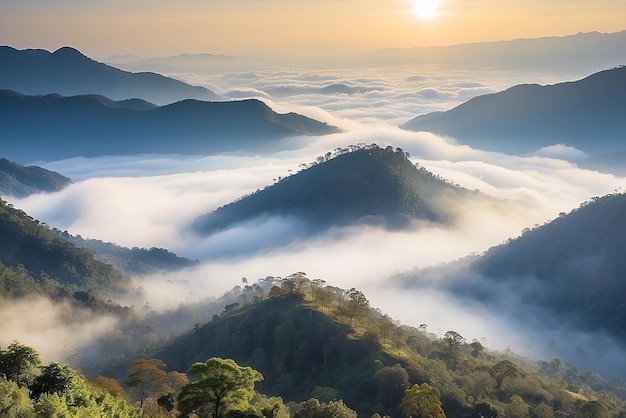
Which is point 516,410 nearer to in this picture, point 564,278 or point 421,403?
point 421,403

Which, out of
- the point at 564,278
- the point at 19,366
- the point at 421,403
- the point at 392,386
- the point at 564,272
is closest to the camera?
the point at 19,366

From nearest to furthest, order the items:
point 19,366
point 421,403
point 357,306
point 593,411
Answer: point 19,366, point 421,403, point 593,411, point 357,306

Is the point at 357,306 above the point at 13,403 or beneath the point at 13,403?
beneath

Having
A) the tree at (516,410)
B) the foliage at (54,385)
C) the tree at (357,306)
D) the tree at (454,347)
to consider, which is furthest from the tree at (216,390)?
the tree at (454,347)

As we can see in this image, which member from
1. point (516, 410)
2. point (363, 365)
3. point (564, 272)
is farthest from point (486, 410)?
point (564, 272)

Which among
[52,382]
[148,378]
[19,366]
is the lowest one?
[148,378]

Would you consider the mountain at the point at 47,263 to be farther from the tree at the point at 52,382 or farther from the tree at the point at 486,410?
the tree at the point at 52,382

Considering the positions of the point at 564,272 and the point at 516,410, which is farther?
the point at 564,272
